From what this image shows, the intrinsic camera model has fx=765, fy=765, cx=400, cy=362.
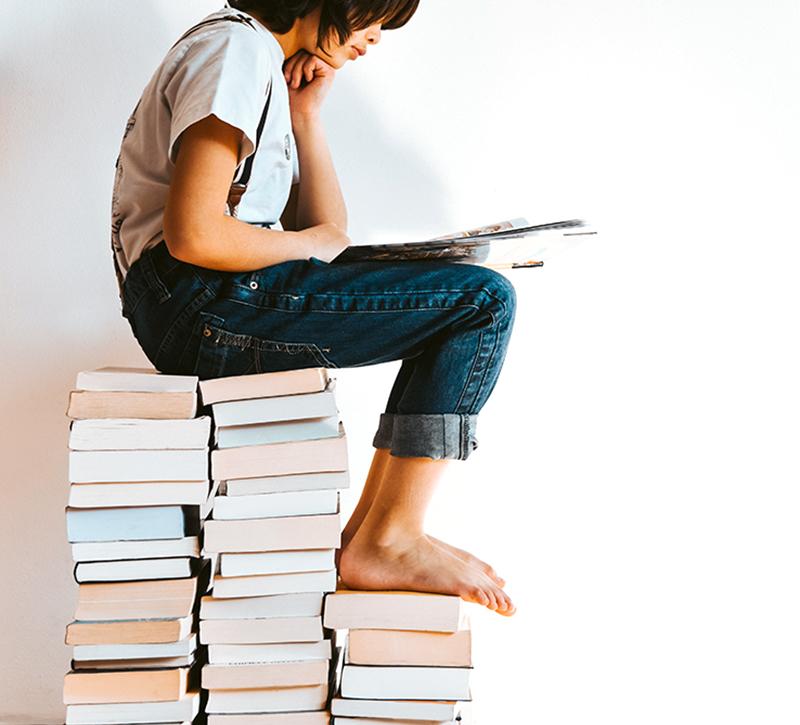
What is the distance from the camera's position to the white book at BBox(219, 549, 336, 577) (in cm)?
104

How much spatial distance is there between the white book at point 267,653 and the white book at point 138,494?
0.69 ft

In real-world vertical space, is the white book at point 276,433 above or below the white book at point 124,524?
above

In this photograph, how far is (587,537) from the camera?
1.61 meters

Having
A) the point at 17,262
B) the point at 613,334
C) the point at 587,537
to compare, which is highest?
the point at 17,262

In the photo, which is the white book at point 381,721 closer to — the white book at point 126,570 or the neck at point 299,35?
the white book at point 126,570

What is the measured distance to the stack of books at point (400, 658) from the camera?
1.04 m

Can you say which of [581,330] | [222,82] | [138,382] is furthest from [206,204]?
[581,330]

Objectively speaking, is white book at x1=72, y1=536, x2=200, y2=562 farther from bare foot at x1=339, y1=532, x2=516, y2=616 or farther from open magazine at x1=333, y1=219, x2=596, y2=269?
open magazine at x1=333, y1=219, x2=596, y2=269

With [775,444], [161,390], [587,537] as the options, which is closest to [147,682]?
[161,390]

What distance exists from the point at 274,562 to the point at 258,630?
96 mm

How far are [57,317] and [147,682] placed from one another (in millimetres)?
836

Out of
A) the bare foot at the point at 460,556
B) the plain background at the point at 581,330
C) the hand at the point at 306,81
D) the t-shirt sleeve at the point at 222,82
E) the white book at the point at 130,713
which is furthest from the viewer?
the plain background at the point at 581,330

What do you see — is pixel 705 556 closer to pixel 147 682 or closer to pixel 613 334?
pixel 613 334

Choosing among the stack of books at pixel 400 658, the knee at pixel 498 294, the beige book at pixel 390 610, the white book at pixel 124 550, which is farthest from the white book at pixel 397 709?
A: the knee at pixel 498 294
